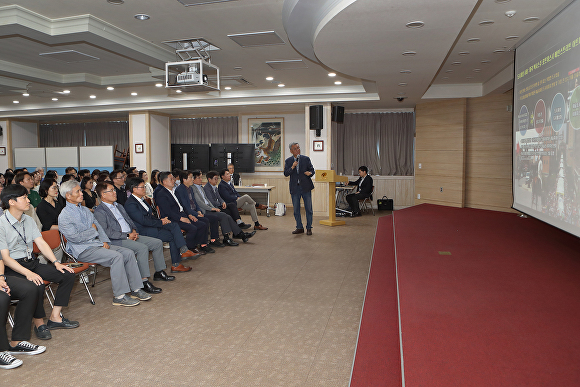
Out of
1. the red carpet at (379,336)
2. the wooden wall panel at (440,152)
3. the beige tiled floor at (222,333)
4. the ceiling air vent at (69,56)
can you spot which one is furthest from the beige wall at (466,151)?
the ceiling air vent at (69,56)

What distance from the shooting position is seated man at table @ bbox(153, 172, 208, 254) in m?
5.79

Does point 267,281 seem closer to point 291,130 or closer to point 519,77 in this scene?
point 519,77

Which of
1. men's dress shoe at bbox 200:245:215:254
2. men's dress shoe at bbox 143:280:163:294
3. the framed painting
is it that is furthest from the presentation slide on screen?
the framed painting

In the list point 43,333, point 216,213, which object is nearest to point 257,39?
point 216,213

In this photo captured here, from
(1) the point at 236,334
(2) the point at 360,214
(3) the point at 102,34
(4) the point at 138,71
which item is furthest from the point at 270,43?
(2) the point at 360,214

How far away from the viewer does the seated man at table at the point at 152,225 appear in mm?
5094

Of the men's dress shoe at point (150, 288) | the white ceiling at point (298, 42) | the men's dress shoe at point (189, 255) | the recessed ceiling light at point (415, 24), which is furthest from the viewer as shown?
the men's dress shoe at point (189, 255)

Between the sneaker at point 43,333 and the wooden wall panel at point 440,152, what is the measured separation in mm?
9191

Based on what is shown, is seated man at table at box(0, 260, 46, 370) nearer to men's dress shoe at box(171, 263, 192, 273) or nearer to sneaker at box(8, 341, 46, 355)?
sneaker at box(8, 341, 46, 355)

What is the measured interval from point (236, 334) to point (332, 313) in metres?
1.01

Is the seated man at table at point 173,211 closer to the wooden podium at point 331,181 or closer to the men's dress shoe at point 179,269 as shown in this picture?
the men's dress shoe at point 179,269

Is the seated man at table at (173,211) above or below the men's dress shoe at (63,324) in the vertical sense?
above

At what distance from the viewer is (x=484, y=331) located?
2.88 meters

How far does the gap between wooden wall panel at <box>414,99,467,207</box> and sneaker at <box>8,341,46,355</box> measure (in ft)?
30.7
